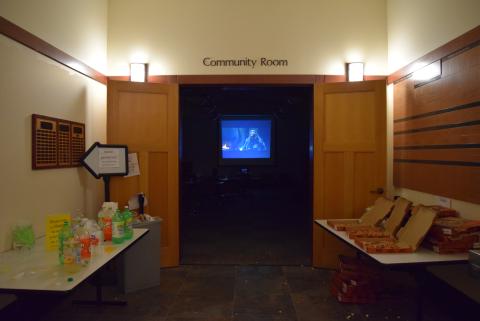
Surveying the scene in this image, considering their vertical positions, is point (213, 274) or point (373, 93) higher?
point (373, 93)

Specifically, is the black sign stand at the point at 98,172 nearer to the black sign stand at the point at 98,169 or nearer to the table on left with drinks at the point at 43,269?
the black sign stand at the point at 98,169

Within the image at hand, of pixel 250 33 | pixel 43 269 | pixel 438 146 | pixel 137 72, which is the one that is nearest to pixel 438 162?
pixel 438 146

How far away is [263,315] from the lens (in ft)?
9.04

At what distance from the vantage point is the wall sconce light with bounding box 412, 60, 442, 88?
2.95 metres

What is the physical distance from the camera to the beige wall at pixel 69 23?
2.50 m

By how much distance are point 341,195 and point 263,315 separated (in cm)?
172

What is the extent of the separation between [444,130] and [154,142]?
3044 mm

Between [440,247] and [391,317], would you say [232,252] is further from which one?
[440,247]

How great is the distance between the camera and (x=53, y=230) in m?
2.31

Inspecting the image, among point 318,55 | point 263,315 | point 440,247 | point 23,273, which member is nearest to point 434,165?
point 440,247

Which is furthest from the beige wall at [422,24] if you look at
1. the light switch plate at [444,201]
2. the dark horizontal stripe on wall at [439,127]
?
the light switch plate at [444,201]

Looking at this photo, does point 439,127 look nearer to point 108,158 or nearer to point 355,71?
point 355,71

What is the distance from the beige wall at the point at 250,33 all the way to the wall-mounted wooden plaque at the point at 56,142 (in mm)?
1333

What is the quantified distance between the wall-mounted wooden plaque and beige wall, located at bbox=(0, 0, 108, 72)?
730 millimetres
